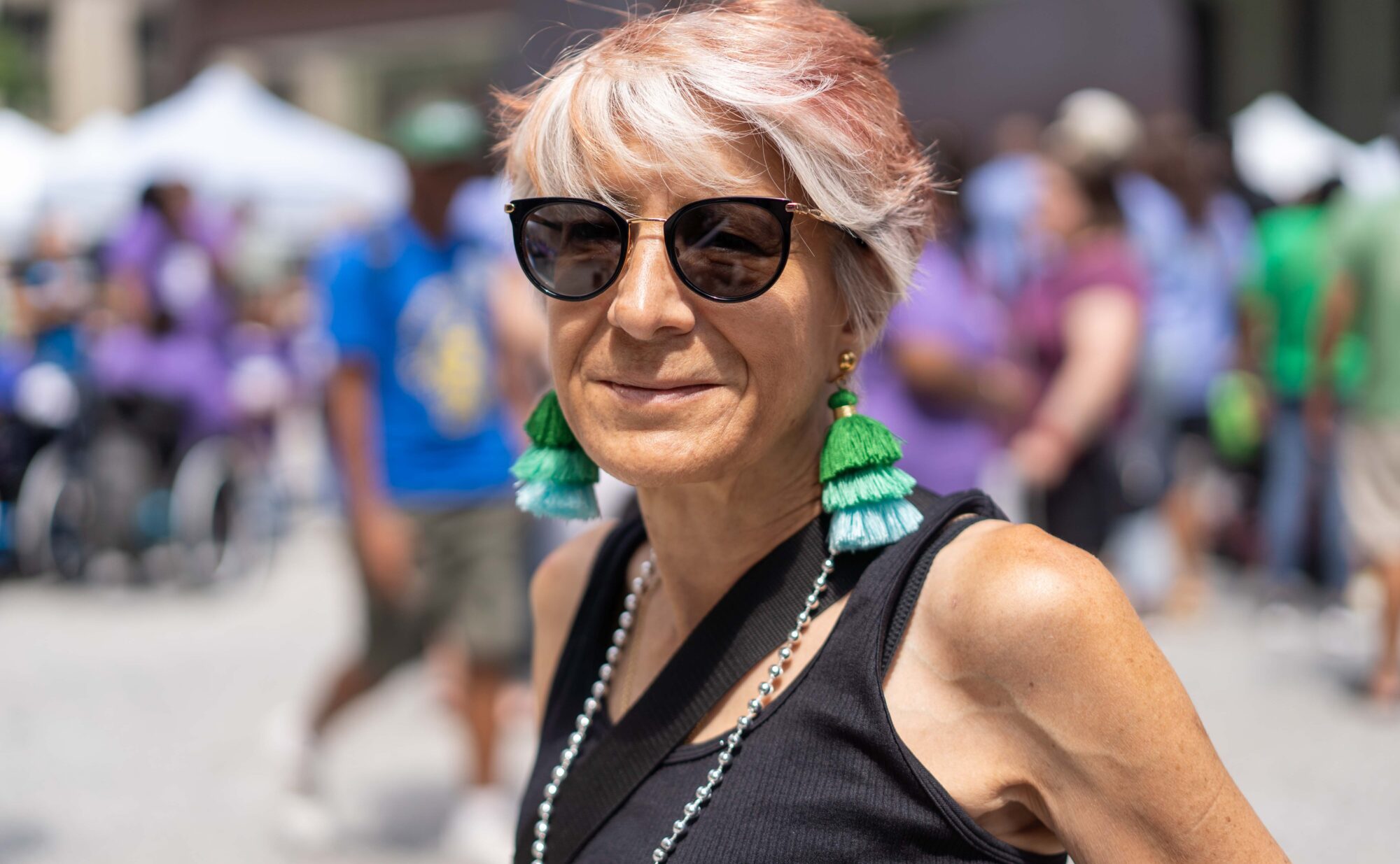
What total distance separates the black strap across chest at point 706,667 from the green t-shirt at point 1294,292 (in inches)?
197

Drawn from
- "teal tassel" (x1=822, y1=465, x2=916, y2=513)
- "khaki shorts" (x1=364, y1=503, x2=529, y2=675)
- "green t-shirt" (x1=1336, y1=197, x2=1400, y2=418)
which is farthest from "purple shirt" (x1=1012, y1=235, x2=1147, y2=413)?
"teal tassel" (x1=822, y1=465, x2=916, y2=513)

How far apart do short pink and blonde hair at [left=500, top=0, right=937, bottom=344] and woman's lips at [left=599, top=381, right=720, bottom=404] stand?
20cm

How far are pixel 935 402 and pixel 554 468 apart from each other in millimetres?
2234

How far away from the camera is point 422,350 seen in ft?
13.3

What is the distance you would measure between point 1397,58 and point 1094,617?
13722 millimetres

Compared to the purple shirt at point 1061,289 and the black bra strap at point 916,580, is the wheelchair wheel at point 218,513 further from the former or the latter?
the black bra strap at point 916,580

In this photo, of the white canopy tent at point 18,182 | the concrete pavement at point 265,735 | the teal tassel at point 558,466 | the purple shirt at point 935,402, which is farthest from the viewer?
the white canopy tent at point 18,182

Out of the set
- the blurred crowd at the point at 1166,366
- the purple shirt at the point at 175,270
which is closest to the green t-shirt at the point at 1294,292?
the blurred crowd at the point at 1166,366

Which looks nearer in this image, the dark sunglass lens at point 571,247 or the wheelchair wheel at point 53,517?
the dark sunglass lens at point 571,247

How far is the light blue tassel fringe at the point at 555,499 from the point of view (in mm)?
1693

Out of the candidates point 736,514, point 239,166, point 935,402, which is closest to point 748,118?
point 736,514

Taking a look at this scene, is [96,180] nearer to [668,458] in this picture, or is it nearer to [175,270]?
[175,270]

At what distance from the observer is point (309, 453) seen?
41.7ft

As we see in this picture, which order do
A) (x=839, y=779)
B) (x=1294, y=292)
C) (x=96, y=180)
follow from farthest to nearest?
1. (x=96, y=180)
2. (x=1294, y=292)
3. (x=839, y=779)
